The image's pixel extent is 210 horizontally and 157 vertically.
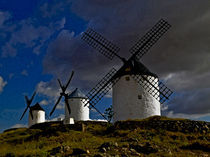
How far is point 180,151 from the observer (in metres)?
11.6

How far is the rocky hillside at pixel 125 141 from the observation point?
11.0m

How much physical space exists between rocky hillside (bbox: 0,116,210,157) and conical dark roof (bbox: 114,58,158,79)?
518 cm

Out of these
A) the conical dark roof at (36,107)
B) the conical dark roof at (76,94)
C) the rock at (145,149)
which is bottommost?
the rock at (145,149)

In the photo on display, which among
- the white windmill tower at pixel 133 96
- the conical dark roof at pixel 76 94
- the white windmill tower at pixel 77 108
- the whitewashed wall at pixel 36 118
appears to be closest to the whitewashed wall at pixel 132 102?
the white windmill tower at pixel 133 96

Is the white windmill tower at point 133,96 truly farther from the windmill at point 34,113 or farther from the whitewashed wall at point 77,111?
the windmill at point 34,113

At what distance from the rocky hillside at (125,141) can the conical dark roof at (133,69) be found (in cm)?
518

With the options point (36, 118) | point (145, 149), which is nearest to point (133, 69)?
point (145, 149)

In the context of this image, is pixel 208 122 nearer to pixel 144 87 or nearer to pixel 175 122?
pixel 175 122

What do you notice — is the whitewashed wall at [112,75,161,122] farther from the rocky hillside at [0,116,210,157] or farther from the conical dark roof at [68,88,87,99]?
the conical dark roof at [68,88,87,99]

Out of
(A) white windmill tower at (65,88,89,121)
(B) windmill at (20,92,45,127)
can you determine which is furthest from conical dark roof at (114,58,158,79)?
(B) windmill at (20,92,45,127)

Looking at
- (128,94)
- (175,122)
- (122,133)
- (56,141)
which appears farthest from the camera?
(128,94)

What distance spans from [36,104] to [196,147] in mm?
35386

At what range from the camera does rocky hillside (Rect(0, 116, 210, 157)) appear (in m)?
11.0

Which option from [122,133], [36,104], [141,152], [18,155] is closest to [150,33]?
[122,133]
